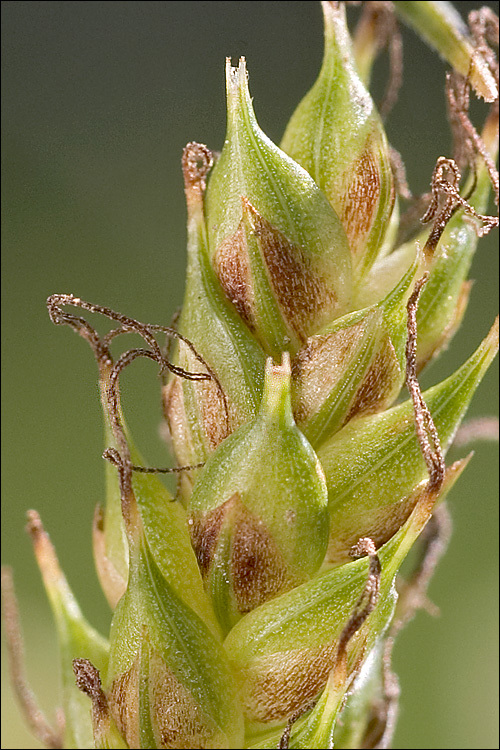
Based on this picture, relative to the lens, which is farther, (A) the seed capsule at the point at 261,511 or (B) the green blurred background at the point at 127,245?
(B) the green blurred background at the point at 127,245

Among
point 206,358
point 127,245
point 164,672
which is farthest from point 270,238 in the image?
point 127,245

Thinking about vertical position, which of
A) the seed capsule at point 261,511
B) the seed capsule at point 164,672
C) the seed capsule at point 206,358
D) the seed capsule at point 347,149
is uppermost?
the seed capsule at point 347,149

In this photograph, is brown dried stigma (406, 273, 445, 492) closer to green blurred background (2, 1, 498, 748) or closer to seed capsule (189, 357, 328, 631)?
seed capsule (189, 357, 328, 631)

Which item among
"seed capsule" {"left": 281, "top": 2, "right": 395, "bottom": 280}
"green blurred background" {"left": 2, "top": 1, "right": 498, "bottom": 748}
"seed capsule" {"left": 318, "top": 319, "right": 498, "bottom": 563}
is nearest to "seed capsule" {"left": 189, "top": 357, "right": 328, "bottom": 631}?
"seed capsule" {"left": 318, "top": 319, "right": 498, "bottom": 563}

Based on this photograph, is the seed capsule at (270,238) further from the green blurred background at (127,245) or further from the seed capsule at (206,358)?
the green blurred background at (127,245)

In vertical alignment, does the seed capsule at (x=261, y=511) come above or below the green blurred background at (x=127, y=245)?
below

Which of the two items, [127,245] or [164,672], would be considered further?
[127,245]

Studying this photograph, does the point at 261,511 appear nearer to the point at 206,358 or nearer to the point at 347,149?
the point at 206,358

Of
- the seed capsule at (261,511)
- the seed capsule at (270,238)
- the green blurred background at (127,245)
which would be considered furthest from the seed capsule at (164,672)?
the green blurred background at (127,245)
